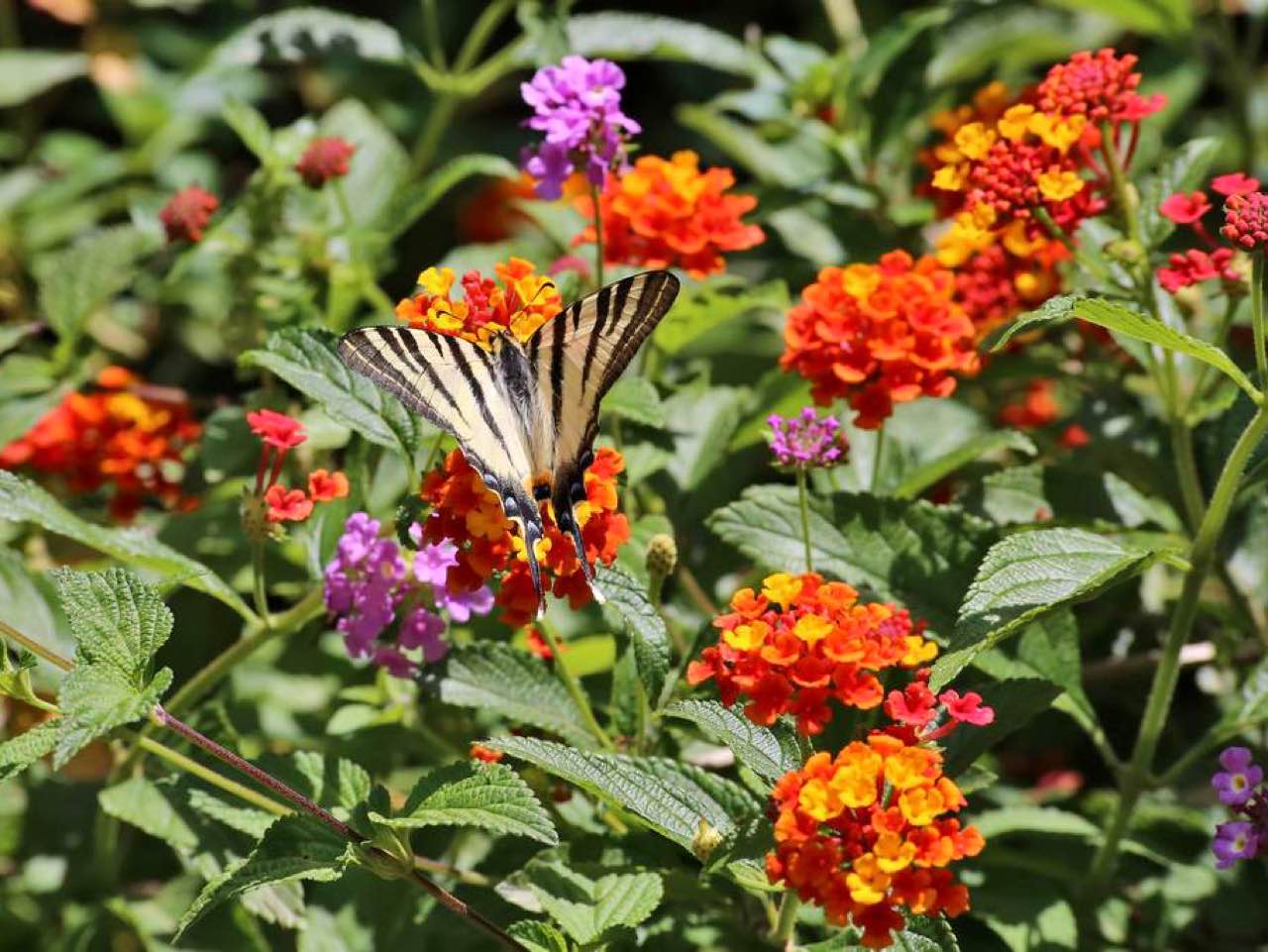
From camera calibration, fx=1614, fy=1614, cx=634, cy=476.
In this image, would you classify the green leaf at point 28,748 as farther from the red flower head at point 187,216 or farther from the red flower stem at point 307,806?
the red flower head at point 187,216

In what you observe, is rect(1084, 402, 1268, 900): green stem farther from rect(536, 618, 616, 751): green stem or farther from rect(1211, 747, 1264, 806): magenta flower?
rect(536, 618, 616, 751): green stem

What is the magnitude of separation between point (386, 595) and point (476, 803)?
1.44 ft

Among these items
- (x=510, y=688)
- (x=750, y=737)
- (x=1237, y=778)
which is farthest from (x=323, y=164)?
(x=1237, y=778)

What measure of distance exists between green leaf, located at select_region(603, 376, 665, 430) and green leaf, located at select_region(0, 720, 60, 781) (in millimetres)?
877

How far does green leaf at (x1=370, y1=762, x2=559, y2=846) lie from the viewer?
186 centimetres

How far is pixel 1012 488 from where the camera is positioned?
2.59 meters

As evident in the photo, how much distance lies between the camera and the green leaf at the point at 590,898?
1.94 m

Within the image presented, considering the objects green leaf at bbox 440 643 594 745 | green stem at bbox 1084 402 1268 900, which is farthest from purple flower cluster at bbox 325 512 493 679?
green stem at bbox 1084 402 1268 900

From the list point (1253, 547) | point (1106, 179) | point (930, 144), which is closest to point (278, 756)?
point (1106, 179)

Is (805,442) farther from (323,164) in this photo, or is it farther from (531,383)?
(323,164)

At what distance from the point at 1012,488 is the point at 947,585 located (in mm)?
330

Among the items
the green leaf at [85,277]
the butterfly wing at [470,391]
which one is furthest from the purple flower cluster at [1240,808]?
the green leaf at [85,277]

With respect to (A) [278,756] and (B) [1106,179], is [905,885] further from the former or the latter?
(B) [1106,179]

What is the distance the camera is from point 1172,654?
2.25 metres
